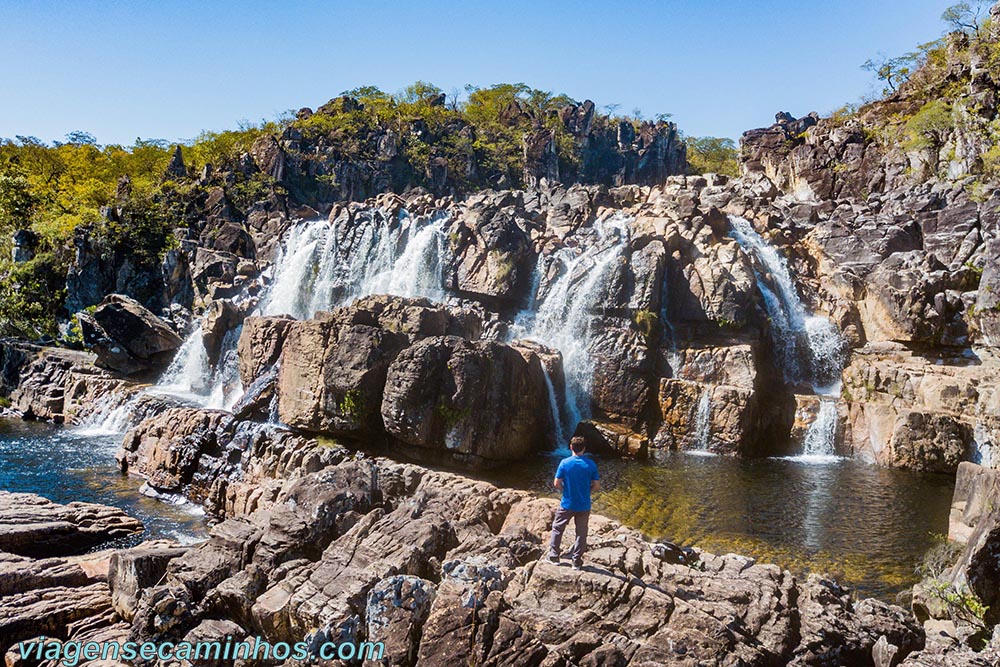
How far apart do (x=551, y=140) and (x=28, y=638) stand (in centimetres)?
6524

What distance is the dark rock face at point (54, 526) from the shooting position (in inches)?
548

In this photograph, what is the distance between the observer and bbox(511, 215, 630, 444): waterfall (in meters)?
25.5

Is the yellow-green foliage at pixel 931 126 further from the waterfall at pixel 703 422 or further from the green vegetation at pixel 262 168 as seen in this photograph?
the green vegetation at pixel 262 168

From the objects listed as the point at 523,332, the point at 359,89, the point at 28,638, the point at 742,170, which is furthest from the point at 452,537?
the point at 359,89

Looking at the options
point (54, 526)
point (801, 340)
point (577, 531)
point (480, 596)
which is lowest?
point (54, 526)

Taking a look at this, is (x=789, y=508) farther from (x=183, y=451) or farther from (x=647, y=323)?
(x=183, y=451)

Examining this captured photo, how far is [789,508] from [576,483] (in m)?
11.6

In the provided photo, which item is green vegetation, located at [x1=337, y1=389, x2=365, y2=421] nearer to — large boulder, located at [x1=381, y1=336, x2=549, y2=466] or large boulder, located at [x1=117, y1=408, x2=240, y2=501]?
large boulder, located at [x1=381, y1=336, x2=549, y2=466]

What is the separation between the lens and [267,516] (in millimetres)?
12102

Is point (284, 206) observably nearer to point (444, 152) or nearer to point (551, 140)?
point (444, 152)

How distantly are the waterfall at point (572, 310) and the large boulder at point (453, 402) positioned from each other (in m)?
4.08

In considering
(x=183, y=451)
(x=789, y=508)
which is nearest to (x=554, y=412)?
(x=789, y=508)

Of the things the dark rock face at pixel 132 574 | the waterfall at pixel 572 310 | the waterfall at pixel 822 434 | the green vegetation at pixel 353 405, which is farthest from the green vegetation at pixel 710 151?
the dark rock face at pixel 132 574

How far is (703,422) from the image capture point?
23.5 metres
